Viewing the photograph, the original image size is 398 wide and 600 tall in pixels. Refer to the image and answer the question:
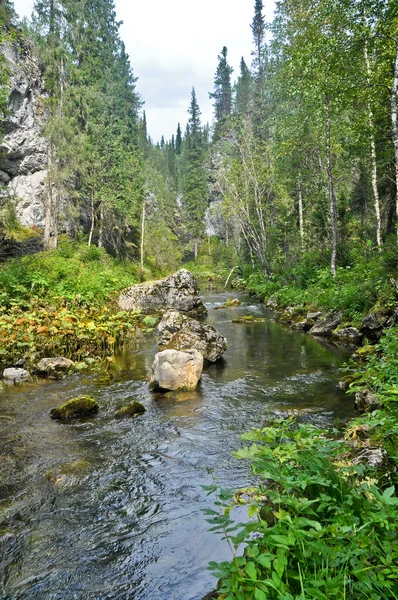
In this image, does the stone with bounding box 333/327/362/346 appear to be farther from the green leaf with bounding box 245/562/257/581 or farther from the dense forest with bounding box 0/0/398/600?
the green leaf with bounding box 245/562/257/581

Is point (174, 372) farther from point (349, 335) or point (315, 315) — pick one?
point (315, 315)

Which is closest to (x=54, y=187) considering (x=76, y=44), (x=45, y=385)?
(x=76, y=44)

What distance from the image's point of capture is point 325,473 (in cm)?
285

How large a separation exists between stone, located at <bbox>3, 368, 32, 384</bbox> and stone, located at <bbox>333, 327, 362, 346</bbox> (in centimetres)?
1017

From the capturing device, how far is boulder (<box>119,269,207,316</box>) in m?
20.3

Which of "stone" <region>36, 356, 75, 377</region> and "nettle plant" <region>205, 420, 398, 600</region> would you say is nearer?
"nettle plant" <region>205, 420, 398, 600</region>

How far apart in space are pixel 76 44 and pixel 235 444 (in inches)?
1431

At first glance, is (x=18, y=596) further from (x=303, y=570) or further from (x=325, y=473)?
(x=325, y=473)

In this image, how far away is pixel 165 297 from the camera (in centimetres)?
2125

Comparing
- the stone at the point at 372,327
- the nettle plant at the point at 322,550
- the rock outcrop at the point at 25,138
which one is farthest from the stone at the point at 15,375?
the rock outcrop at the point at 25,138

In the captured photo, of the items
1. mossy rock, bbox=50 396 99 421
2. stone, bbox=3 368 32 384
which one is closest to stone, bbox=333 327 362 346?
mossy rock, bbox=50 396 99 421

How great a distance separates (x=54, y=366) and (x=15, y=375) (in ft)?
3.34

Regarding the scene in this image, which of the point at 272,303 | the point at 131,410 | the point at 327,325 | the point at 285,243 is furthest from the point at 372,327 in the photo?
the point at 285,243

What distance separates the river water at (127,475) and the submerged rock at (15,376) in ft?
1.47
